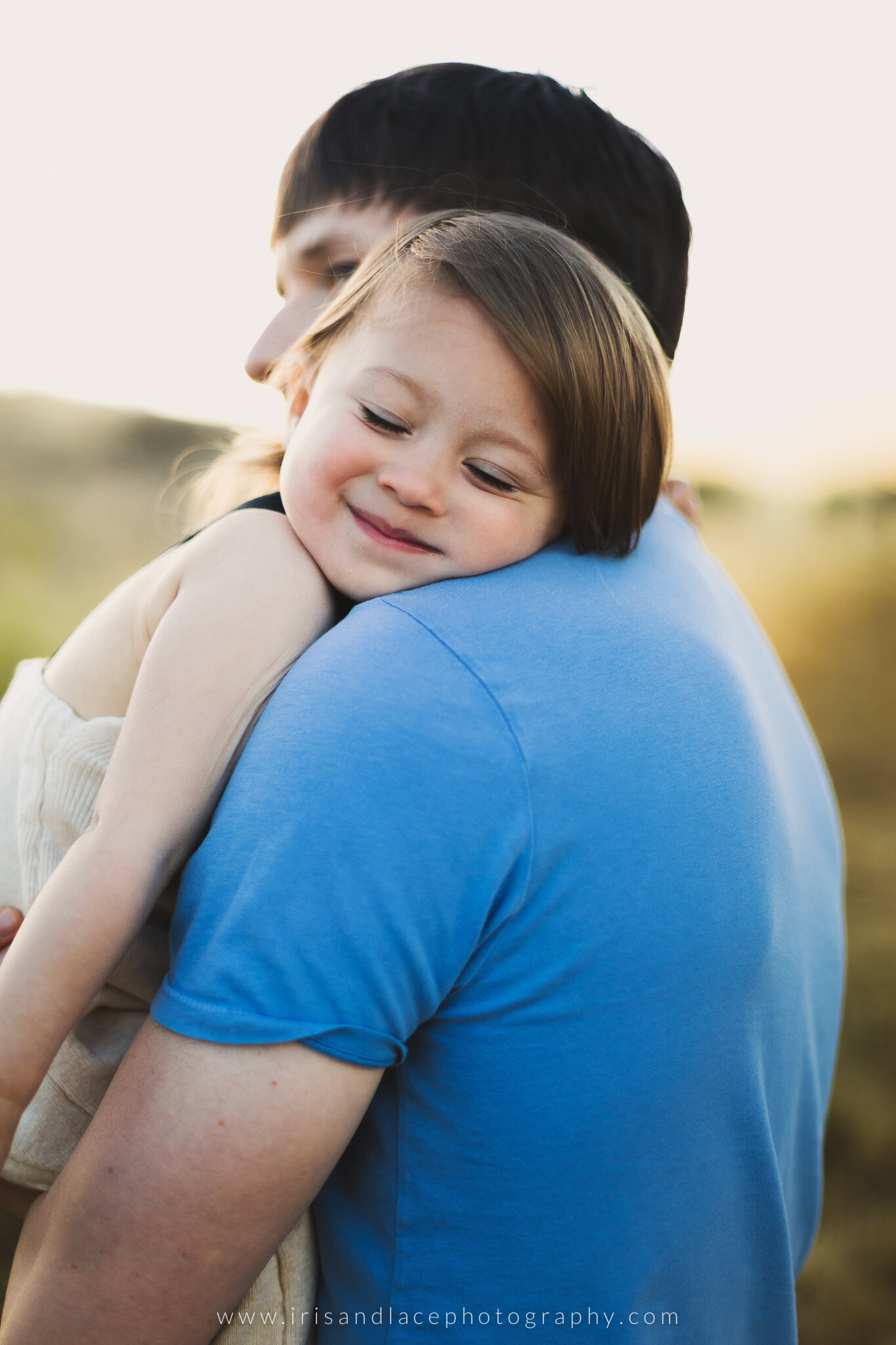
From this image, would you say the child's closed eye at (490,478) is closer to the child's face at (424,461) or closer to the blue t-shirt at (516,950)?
the child's face at (424,461)

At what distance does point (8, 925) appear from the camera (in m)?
1.18

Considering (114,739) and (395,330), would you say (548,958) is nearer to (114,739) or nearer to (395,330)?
(114,739)

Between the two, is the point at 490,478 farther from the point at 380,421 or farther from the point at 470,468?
the point at 380,421

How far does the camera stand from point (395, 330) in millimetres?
1188

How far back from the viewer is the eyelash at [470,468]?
1194mm

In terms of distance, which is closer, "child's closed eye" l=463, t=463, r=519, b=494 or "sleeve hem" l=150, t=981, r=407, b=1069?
"sleeve hem" l=150, t=981, r=407, b=1069

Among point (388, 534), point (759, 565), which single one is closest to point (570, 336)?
point (388, 534)

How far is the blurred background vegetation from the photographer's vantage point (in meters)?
5.74

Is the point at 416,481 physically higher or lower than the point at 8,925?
higher

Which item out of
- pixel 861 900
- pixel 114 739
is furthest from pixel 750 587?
pixel 114 739

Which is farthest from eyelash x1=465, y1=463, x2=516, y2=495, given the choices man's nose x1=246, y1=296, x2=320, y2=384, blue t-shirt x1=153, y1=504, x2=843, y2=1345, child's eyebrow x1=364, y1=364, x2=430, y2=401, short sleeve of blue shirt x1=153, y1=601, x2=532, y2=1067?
man's nose x1=246, y1=296, x2=320, y2=384

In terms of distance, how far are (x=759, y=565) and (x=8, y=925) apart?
6.87 m

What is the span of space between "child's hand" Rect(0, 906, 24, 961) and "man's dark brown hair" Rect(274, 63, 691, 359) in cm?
120

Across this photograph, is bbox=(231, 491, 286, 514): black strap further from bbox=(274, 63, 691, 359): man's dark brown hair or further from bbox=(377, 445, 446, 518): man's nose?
bbox=(274, 63, 691, 359): man's dark brown hair
